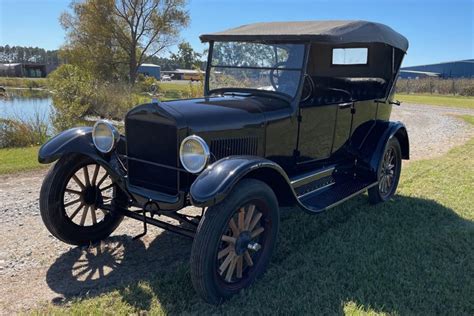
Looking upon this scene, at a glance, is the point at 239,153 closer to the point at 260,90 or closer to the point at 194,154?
the point at 194,154

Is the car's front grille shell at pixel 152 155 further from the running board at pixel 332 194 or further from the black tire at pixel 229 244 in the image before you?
the running board at pixel 332 194

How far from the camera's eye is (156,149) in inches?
134

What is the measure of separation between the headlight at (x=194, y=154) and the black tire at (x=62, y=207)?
118 centimetres

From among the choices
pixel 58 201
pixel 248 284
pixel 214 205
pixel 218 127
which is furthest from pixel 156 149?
pixel 248 284

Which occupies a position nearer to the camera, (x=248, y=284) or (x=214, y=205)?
(x=214, y=205)

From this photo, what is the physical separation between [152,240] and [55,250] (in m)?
0.89

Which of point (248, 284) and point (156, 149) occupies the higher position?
point (156, 149)

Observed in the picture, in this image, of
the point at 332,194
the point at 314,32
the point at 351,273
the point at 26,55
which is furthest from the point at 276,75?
the point at 26,55

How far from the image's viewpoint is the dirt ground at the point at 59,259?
123 inches

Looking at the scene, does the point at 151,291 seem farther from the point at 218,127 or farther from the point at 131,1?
the point at 131,1

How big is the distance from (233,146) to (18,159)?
560cm

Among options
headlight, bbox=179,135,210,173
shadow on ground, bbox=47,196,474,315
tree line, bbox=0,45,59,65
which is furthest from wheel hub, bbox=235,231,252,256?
tree line, bbox=0,45,59,65

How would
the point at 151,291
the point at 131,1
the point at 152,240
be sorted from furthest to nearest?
the point at 131,1, the point at 152,240, the point at 151,291

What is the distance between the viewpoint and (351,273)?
337 cm
